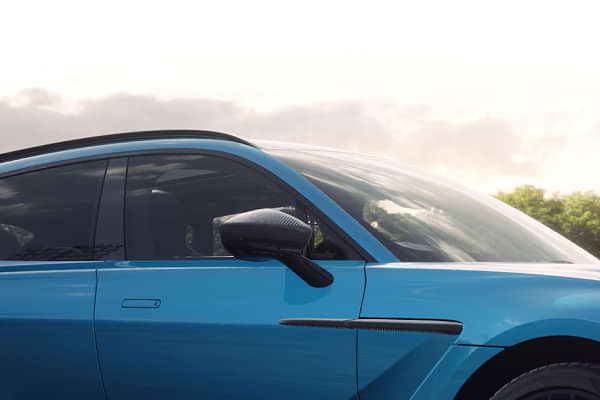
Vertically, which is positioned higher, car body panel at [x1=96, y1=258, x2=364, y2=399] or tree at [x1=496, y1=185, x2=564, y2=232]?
car body panel at [x1=96, y1=258, x2=364, y2=399]

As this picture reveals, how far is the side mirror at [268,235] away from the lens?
285 centimetres

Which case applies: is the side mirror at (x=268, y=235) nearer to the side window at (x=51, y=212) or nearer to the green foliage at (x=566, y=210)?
the side window at (x=51, y=212)

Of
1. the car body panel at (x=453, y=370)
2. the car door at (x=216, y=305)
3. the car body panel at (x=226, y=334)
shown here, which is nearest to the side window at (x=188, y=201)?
the car door at (x=216, y=305)

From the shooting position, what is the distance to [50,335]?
3.25 m

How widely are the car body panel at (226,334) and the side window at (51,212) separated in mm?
434

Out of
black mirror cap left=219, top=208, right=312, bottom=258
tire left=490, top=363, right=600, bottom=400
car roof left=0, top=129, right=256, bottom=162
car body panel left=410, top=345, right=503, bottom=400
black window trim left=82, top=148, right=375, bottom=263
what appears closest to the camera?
tire left=490, top=363, right=600, bottom=400

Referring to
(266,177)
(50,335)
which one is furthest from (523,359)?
(50,335)

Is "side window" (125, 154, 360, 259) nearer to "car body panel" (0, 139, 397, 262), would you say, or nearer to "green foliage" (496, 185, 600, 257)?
"car body panel" (0, 139, 397, 262)

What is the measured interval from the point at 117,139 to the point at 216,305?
1251mm

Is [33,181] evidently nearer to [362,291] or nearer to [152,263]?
[152,263]

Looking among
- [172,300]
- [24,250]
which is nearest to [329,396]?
[172,300]

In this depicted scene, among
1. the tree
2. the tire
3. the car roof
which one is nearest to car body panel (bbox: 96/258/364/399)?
the tire

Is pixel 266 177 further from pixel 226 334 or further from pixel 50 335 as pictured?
pixel 50 335

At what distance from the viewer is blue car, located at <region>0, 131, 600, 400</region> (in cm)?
276
